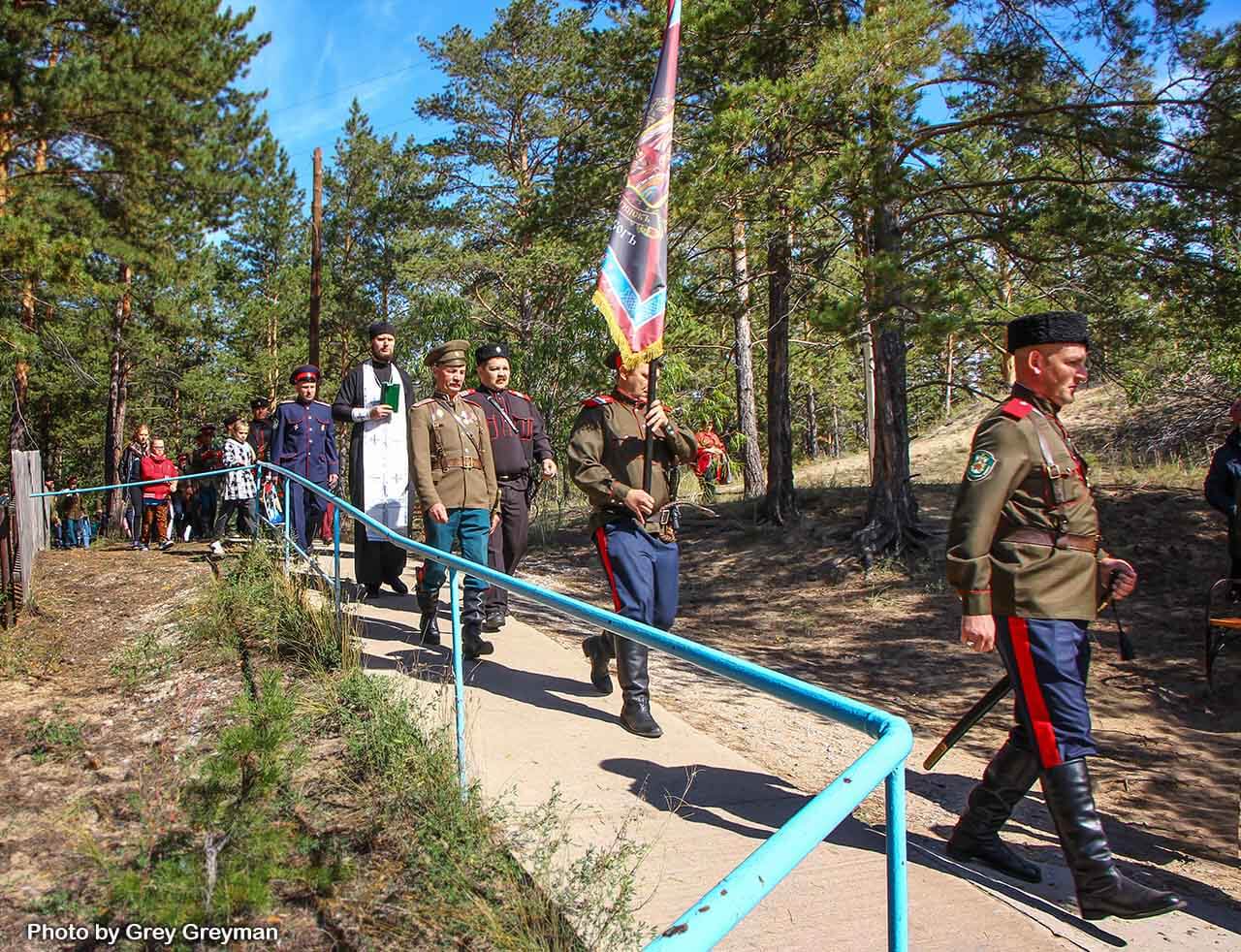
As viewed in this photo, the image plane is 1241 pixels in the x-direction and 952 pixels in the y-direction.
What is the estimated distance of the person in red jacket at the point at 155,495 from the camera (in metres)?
13.2

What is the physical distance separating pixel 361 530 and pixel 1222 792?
18.9 ft

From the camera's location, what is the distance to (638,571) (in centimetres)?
482

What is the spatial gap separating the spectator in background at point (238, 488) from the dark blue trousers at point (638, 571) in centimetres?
603

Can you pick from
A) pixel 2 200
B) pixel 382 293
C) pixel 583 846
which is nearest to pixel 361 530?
pixel 583 846

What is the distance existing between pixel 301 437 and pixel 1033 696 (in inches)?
286

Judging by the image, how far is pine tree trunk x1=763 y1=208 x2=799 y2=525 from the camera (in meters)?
12.8

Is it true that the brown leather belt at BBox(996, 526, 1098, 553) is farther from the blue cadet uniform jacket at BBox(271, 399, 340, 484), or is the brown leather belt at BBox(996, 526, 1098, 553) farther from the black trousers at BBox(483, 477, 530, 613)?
the blue cadet uniform jacket at BBox(271, 399, 340, 484)

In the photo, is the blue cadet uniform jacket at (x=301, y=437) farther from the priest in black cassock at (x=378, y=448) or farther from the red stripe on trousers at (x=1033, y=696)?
the red stripe on trousers at (x=1033, y=696)

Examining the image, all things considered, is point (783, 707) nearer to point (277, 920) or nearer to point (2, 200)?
point (277, 920)

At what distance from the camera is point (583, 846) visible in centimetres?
332

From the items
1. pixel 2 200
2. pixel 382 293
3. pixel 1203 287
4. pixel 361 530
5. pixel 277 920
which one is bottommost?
pixel 277 920

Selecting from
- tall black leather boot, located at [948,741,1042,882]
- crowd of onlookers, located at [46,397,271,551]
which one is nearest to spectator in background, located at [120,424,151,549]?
crowd of onlookers, located at [46,397,271,551]

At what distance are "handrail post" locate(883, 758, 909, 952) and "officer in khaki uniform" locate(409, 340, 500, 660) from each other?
14.3ft

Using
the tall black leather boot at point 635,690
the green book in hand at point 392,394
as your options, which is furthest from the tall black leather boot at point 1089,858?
the green book in hand at point 392,394
